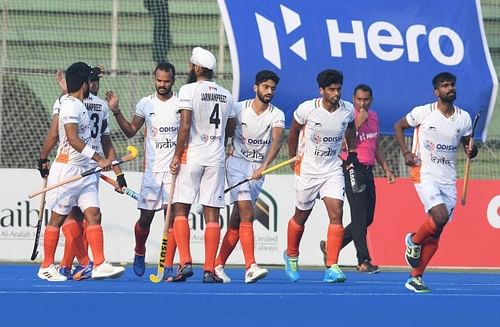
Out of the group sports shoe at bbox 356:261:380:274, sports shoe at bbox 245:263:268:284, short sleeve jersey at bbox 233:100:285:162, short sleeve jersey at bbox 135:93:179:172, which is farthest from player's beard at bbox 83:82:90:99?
sports shoe at bbox 356:261:380:274

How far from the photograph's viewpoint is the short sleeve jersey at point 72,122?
41.9 ft

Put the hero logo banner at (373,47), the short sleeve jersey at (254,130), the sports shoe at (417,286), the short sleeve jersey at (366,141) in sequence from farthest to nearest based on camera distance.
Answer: the hero logo banner at (373,47) → the short sleeve jersey at (366,141) → the short sleeve jersey at (254,130) → the sports shoe at (417,286)

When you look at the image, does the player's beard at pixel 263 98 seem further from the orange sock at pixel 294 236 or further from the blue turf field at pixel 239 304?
the blue turf field at pixel 239 304

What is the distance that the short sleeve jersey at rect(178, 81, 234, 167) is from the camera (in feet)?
41.9

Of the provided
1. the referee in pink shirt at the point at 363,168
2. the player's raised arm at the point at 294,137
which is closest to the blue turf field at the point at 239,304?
the player's raised arm at the point at 294,137

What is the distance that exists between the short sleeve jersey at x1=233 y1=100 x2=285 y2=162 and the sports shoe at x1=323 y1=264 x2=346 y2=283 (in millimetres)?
1297

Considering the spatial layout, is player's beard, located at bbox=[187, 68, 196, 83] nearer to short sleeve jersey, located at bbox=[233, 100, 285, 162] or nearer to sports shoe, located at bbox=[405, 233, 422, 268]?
short sleeve jersey, located at bbox=[233, 100, 285, 162]

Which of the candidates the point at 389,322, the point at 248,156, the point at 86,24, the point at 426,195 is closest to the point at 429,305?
the point at 389,322

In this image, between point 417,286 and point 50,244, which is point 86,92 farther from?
point 417,286

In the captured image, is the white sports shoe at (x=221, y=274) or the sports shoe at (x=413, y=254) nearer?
the sports shoe at (x=413, y=254)

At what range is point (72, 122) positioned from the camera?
1275 centimetres

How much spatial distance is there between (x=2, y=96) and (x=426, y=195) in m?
8.50

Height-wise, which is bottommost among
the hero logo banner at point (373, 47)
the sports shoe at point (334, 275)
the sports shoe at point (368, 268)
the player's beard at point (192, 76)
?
the sports shoe at point (368, 268)

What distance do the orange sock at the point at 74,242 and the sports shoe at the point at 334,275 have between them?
236cm
